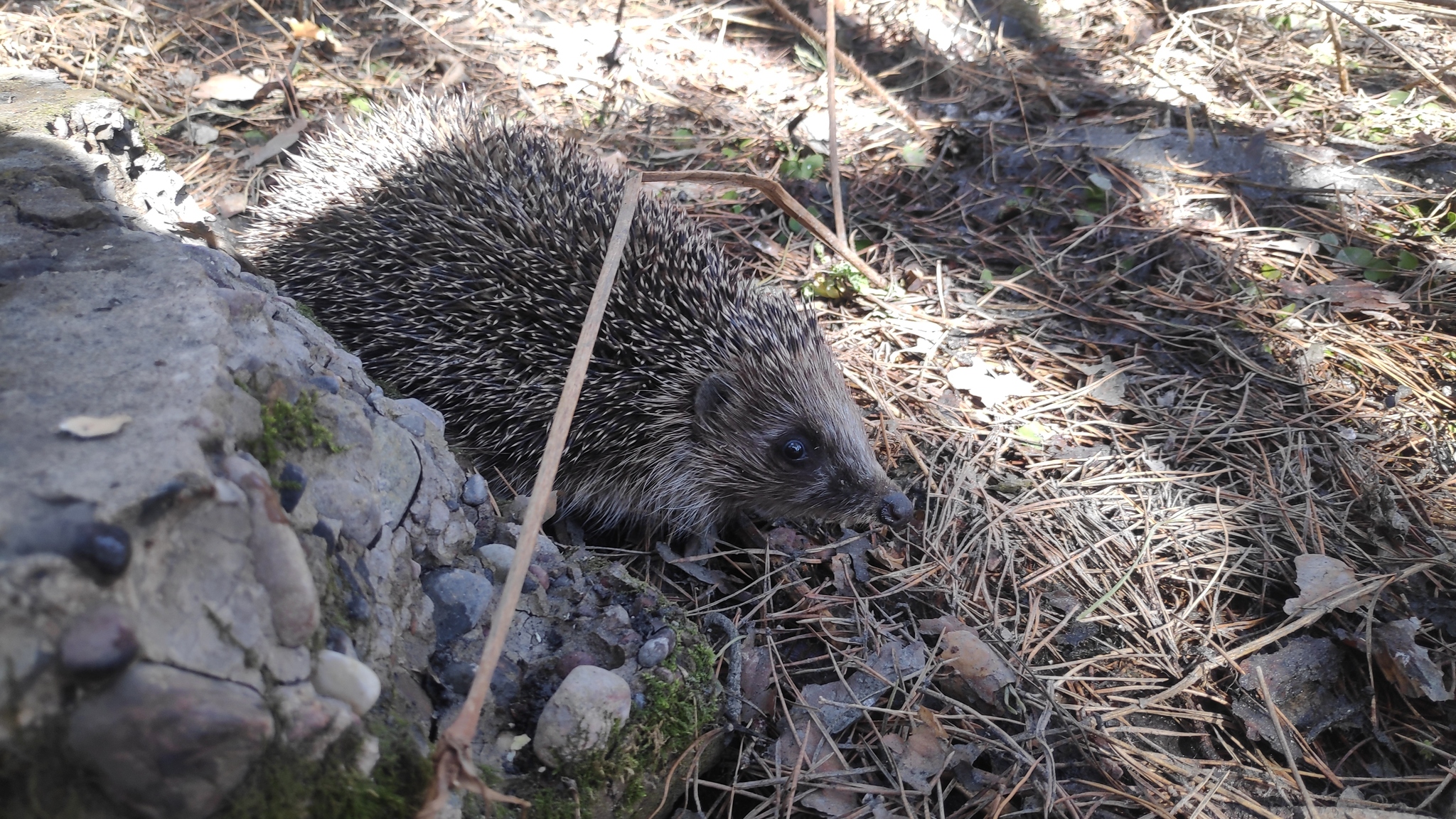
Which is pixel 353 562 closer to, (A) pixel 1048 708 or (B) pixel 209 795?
(B) pixel 209 795

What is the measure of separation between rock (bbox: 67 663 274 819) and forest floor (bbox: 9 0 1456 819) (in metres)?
1.52

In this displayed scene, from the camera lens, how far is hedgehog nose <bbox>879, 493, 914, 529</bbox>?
3.72m

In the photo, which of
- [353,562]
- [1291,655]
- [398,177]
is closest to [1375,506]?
[1291,655]

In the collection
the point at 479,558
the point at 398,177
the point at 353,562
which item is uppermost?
the point at 398,177

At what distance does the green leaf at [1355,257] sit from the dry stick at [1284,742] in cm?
281

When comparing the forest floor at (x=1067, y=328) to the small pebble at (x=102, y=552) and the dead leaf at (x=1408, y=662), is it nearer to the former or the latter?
the dead leaf at (x=1408, y=662)

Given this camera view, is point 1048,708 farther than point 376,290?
No

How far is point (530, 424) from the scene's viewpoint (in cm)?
384

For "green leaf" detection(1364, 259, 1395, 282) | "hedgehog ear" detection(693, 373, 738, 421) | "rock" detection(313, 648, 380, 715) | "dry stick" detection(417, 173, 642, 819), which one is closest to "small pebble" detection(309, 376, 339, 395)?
"dry stick" detection(417, 173, 642, 819)

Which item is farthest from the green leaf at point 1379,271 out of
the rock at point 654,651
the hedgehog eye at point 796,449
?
the rock at point 654,651

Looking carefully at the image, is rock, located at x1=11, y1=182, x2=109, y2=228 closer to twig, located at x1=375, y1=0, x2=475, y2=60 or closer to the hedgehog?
the hedgehog

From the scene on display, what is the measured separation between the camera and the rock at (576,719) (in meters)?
2.28

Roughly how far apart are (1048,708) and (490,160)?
→ 3.41 meters

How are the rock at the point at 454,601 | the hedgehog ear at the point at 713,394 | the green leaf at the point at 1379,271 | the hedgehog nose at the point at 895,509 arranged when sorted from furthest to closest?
the green leaf at the point at 1379,271, the hedgehog ear at the point at 713,394, the hedgehog nose at the point at 895,509, the rock at the point at 454,601
